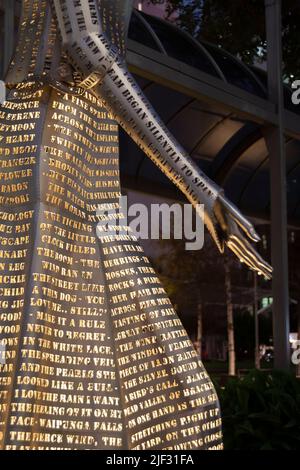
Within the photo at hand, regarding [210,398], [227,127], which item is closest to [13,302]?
[210,398]

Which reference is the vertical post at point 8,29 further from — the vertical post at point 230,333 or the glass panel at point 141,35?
the vertical post at point 230,333

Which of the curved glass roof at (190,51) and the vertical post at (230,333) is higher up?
the curved glass roof at (190,51)

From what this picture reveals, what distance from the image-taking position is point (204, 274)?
31.8 metres

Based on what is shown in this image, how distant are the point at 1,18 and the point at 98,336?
4.95 meters

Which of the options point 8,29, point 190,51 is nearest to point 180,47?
point 190,51

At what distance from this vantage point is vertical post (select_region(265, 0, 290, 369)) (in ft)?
33.5

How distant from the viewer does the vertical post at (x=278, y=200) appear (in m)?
10.2

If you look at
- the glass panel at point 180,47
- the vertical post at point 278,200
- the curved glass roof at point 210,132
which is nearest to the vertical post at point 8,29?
the curved glass roof at point 210,132

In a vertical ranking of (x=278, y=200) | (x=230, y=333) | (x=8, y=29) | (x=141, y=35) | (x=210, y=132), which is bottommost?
(x=230, y=333)

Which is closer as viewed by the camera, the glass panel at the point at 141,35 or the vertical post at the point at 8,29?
the vertical post at the point at 8,29

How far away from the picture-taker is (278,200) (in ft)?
35.2

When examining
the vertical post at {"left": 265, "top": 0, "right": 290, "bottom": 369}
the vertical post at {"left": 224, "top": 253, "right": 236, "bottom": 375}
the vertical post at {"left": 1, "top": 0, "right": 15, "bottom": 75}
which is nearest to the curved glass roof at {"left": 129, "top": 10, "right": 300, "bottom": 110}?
the vertical post at {"left": 265, "top": 0, "right": 290, "bottom": 369}

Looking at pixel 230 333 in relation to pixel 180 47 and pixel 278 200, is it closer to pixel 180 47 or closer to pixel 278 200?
pixel 278 200

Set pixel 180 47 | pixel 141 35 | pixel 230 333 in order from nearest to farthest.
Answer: pixel 141 35 → pixel 180 47 → pixel 230 333
